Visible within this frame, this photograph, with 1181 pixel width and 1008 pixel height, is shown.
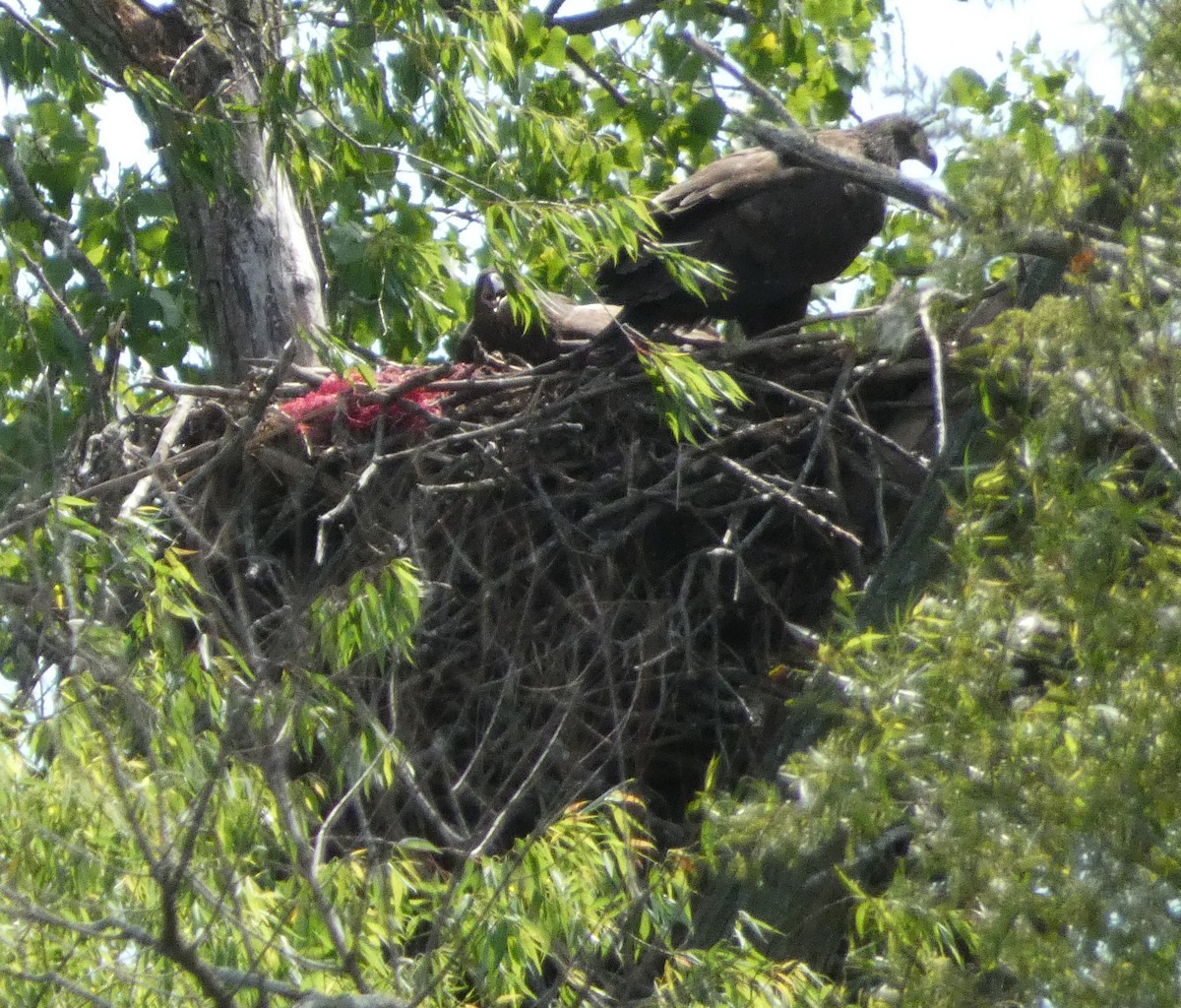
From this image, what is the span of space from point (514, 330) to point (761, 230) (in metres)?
1.03

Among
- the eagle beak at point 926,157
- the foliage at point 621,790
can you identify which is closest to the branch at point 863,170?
the foliage at point 621,790

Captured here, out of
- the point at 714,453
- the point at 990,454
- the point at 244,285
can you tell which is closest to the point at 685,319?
the point at 714,453

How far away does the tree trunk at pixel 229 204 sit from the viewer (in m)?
6.20

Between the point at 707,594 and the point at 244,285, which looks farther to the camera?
the point at 244,285

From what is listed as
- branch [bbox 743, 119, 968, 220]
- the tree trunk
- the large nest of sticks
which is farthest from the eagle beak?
branch [bbox 743, 119, 968, 220]

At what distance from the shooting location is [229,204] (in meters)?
6.60

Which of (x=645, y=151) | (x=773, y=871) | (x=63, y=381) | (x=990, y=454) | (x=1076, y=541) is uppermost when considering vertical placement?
(x=645, y=151)

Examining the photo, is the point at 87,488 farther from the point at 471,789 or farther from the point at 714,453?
the point at 714,453

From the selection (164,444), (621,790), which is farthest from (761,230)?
(621,790)

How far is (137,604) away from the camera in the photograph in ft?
16.4

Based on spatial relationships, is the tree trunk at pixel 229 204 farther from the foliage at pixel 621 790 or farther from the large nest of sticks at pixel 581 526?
the large nest of sticks at pixel 581 526

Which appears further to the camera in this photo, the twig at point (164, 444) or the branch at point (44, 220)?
the branch at point (44, 220)

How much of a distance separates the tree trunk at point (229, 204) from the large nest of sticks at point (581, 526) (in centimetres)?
76

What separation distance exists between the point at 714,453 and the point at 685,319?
72cm
